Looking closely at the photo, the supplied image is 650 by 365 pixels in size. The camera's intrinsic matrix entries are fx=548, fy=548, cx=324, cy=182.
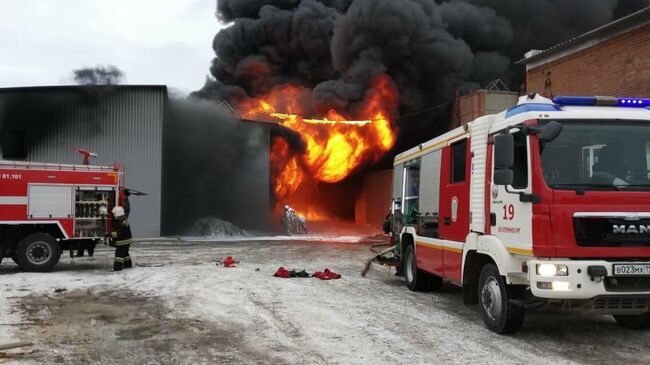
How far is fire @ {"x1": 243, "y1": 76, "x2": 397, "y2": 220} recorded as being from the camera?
24.8 metres

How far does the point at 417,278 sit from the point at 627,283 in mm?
3799

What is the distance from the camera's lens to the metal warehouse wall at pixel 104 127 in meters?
21.0

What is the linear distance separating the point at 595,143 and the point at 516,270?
4.59 feet

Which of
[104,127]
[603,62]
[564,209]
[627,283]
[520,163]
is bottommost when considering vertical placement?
[627,283]

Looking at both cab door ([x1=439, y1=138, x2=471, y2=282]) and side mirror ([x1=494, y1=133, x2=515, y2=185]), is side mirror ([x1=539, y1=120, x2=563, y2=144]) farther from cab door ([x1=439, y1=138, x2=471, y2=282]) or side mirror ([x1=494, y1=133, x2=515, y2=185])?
cab door ([x1=439, y1=138, x2=471, y2=282])

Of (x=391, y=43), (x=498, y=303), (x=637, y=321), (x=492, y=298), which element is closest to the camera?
(x=498, y=303)

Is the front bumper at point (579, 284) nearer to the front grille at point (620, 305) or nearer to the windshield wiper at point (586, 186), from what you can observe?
the front grille at point (620, 305)

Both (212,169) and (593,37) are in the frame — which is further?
(212,169)

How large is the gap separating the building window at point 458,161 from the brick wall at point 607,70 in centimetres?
1055

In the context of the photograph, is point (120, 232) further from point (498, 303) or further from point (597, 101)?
point (597, 101)

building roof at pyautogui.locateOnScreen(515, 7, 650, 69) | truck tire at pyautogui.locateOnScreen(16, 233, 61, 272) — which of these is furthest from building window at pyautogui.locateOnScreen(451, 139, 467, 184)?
building roof at pyautogui.locateOnScreen(515, 7, 650, 69)

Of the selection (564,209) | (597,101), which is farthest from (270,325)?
(597,101)

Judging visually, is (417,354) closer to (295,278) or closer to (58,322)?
(58,322)

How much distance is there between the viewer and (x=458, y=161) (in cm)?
676
